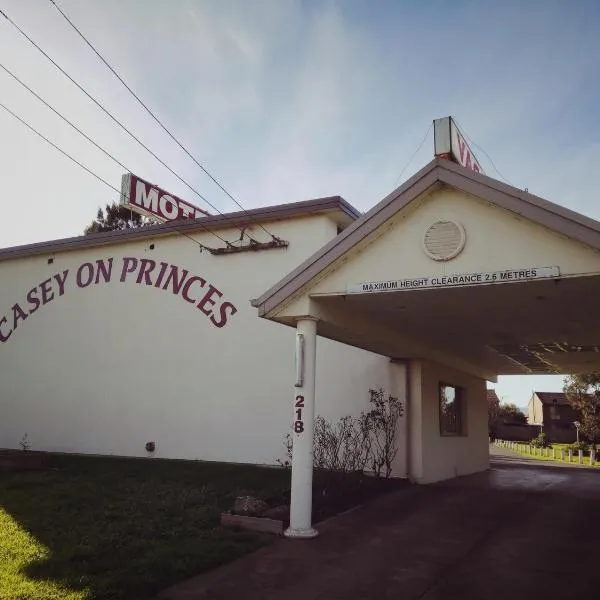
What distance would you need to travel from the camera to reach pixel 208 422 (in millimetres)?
16406

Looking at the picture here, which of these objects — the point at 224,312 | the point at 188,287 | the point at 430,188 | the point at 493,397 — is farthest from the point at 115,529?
the point at 493,397

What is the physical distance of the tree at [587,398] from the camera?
31.5 metres

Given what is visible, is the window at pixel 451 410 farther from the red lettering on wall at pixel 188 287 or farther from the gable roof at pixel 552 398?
the gable roof at pixel 552 398

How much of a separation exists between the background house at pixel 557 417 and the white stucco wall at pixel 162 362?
5685 cm

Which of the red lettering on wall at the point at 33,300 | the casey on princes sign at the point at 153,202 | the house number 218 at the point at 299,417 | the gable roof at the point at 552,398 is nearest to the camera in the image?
the house number 218 at the point at 299,417

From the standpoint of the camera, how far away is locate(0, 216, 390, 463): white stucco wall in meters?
15.5

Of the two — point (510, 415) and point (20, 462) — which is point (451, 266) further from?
point (510, 415)

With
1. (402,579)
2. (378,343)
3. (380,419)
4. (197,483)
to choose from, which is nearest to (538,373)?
(380,419)

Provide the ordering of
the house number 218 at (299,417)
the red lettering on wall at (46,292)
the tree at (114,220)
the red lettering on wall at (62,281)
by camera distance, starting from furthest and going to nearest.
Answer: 1. the tree at (114,220)
2. the red lettering on wall at (46,292)
3. the red lettering on wall at (62,281)
4. the house number 218 at (299,417)

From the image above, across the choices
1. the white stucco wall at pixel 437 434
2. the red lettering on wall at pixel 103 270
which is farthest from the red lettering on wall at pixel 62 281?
the white stucco wall at pixel 437 434

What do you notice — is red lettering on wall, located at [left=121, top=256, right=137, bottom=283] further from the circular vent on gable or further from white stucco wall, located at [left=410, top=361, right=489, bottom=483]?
the circular vent on gable

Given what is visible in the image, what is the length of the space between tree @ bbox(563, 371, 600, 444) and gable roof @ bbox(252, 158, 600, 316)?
2762 cm

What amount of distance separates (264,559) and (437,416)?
31.5 feet

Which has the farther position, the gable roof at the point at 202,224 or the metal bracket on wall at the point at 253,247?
the metal bracket on wall at the point at 253,247
